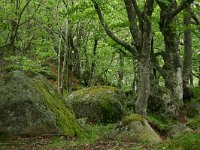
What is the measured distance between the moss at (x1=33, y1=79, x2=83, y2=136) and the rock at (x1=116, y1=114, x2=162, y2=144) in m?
1.89

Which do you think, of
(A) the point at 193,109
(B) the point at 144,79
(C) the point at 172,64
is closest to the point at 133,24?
(B) the point at 144,79

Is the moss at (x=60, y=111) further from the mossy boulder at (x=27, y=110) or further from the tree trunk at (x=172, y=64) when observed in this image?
the tree trunk at (x=172, y=64)

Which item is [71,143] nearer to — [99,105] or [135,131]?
[135,131]

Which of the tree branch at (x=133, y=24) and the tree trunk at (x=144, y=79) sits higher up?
the tree branch at (x=133, y=24)

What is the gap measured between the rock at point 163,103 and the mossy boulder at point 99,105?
1693mm

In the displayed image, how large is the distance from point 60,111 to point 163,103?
24.1ft

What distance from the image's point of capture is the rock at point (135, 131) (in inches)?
422

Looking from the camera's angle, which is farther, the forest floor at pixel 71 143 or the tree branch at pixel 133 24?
the tree branch at pixel 133 24

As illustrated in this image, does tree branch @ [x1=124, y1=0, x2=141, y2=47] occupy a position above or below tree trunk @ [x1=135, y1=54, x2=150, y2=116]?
above

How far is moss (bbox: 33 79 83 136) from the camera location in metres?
12.0

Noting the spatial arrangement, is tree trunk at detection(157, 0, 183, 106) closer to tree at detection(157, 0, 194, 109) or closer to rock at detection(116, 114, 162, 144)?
tree at detection(157, 0, 194, 109)

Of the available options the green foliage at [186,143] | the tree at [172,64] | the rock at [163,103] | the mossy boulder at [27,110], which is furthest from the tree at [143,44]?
the green foliage at [186,143]

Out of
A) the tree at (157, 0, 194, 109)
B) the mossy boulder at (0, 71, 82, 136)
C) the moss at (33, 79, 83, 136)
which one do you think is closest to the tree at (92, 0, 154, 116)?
the moss at (33, 79, 83, 136)

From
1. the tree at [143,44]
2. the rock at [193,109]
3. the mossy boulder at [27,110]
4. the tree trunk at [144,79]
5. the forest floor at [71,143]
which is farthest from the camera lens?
the rock at [193,109]
